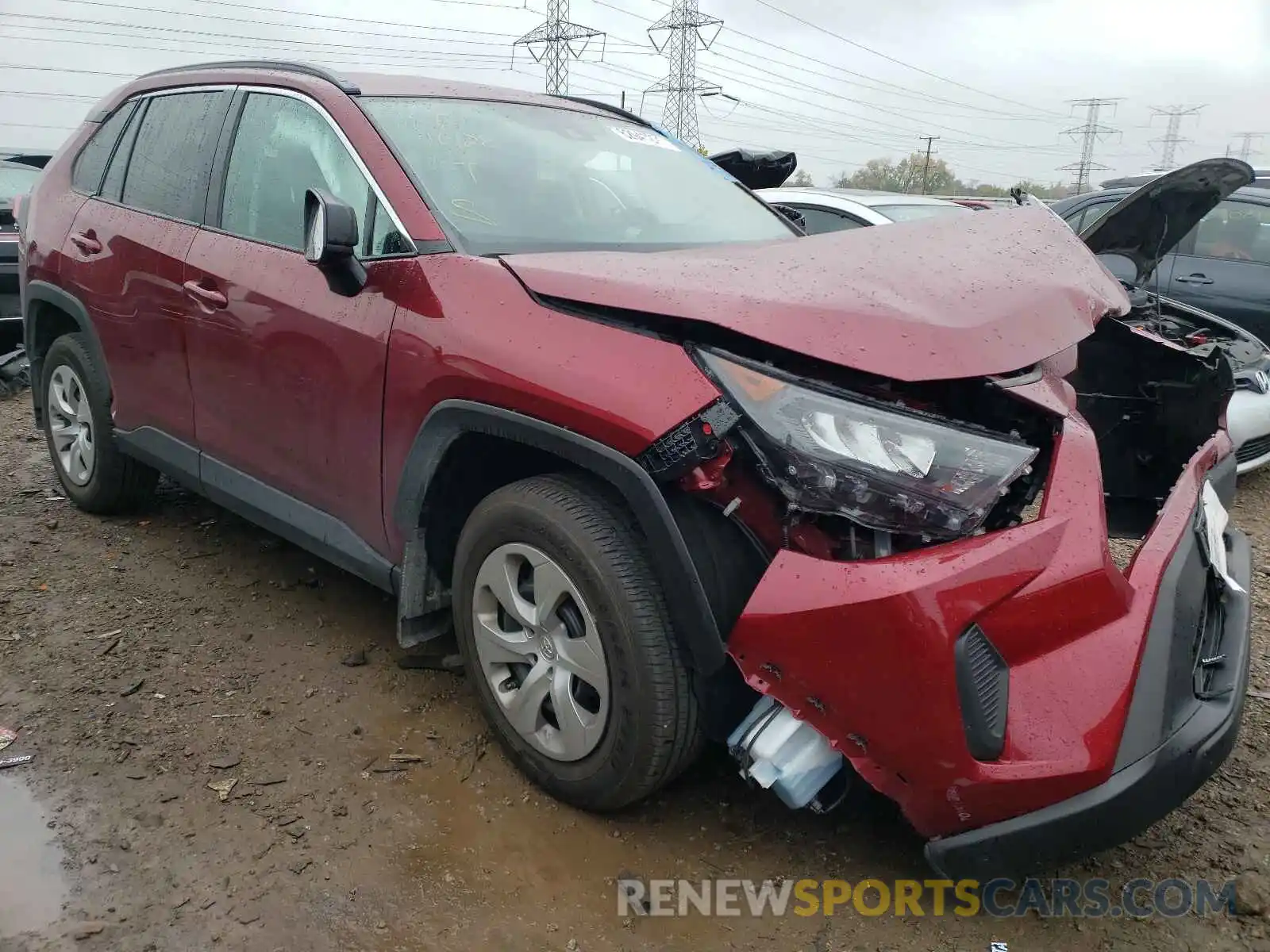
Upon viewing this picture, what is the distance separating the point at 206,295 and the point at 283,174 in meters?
0.47

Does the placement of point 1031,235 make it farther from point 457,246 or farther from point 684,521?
point 457,246

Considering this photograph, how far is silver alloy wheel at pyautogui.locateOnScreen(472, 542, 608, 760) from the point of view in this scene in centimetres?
215

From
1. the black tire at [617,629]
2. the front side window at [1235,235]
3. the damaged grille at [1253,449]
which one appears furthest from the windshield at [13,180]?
the front side window at [1235,235]

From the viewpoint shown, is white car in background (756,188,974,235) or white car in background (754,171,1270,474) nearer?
white car in background (754,171,1270,474)

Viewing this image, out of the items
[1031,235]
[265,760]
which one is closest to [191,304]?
[265,760]

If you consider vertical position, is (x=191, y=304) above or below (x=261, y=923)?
above

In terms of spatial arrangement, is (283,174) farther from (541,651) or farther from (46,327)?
(46,327)

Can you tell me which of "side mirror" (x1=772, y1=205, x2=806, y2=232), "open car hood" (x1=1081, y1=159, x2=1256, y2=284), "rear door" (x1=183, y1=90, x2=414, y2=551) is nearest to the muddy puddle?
"rear door" (x1=183, y1=90, x2=414, y2=551)

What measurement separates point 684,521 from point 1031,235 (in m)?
1.38

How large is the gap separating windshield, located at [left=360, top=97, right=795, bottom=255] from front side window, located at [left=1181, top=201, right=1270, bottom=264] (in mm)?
4652

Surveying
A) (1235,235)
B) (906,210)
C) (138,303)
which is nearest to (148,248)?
(138,303)

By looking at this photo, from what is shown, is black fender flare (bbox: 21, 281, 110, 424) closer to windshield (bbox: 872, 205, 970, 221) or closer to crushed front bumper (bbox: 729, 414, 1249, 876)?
crushed front bumper (bbox: 729, 414, 1249, 876)

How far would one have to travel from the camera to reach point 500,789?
8.06ft

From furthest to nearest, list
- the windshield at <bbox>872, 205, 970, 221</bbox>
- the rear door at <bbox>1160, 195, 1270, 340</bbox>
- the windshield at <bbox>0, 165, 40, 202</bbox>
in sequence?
the windshield at <bbox>0, 165, 40, 202</bbox>, the windshield at <bbox>872, 205, 970, 221</bbox>, the rear door at <bbox>1160, 195, 1270, 340</bbox>
